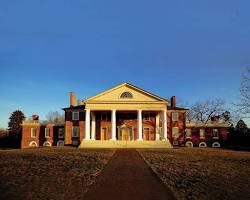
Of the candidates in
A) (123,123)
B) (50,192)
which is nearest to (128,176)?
(50,192)

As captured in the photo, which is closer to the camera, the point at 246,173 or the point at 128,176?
the point at 128,176

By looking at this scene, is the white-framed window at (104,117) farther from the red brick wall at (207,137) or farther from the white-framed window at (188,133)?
the red brick wall at (207,137)

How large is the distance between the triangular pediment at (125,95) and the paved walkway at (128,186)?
89.3 ft

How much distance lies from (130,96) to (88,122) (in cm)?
729

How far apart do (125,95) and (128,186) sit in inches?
1289

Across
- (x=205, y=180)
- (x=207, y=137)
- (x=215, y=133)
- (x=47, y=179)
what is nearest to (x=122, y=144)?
(x=207, y=137)

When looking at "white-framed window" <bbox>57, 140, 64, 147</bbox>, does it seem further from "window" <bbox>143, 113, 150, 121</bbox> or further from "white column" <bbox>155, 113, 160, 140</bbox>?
"white column" <bbox>155, 113, 160, 140</bbox>

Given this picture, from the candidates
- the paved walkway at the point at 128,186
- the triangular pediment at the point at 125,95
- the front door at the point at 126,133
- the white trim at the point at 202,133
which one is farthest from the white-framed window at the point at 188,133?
the paved walkway at the point at 128,186

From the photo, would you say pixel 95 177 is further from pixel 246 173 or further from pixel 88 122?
pixel 88 122

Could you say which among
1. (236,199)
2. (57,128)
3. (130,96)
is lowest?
(236,199)

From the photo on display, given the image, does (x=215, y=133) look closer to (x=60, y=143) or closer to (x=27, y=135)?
(x=60, y=143)

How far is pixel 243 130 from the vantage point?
66.3 m

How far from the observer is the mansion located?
149 ft

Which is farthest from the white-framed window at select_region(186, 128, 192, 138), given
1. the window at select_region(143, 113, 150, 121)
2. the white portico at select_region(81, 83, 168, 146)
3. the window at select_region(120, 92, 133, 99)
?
the window at select_region(120, 92, 133, 99)
